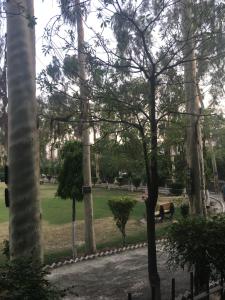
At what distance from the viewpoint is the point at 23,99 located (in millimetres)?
5168

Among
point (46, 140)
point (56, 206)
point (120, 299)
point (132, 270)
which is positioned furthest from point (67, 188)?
point (56, 206)

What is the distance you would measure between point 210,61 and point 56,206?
2009cm

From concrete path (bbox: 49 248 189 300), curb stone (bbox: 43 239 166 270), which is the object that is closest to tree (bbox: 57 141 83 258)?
curb stone (bbox: 43 239 166 270)

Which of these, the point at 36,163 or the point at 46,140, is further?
the point at 46,140

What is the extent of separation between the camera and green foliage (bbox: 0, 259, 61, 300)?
387 cm

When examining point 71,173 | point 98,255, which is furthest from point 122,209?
point 98,255

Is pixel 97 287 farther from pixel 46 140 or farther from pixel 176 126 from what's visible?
pixel 46 140

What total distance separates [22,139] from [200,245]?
3.01m

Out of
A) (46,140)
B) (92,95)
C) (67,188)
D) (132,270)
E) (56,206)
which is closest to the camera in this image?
(92,95)

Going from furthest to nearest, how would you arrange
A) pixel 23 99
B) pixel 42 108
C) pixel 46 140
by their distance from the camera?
pixel 46 140 → pixel 42 108 → pixel 23 99

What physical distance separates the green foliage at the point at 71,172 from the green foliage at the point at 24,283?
8.42m

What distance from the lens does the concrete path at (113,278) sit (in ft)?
26.8

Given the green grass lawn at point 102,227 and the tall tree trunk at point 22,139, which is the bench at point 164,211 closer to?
the green grass lawn at point 102,227

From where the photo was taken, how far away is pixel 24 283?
4.03 meters
